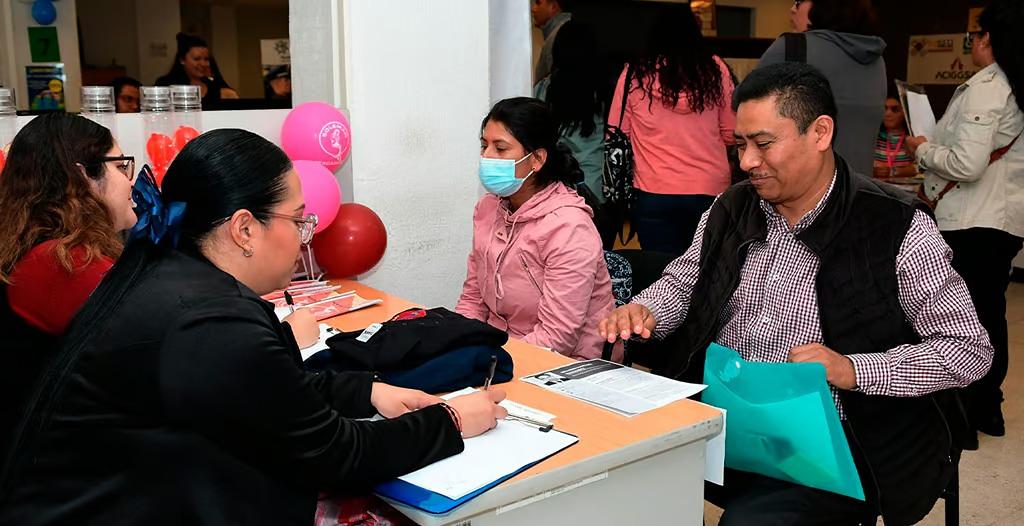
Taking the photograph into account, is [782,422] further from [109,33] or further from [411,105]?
[109,33]

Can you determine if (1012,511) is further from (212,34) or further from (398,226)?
(212,34)

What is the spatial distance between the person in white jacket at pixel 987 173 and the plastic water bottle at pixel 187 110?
9.01ft

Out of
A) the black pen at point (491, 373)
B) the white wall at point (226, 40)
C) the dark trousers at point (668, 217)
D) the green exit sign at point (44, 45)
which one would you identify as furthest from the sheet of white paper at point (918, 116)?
the white wall at point (226, 40)

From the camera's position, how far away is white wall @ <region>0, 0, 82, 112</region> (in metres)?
6.22

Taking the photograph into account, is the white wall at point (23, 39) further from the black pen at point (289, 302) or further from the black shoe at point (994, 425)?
the black shoe at point (994, 425)

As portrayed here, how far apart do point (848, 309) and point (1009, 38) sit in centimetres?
201

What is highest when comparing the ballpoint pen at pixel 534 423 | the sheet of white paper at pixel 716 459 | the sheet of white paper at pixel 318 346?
the sheet of white paper at pixel 318 346

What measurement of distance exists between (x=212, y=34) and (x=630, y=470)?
1185 cm

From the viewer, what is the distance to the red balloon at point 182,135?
9.59ft

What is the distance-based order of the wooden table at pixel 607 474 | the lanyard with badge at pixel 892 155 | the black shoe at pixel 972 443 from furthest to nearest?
the lanyard with badge at pixel 892 155
the black shoe at pixel 972 443
the wooden table at pixel 607 474

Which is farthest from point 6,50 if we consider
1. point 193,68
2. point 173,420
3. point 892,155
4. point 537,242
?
point 173,420

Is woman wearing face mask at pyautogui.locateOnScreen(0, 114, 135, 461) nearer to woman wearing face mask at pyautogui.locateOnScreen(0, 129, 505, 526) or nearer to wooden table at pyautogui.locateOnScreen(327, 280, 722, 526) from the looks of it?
woman wearing face mask at pyautogui.locateOnScreen(0, 129, 505, 526)

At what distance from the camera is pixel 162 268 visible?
4.62 ft

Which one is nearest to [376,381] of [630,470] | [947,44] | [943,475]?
[630,470]
